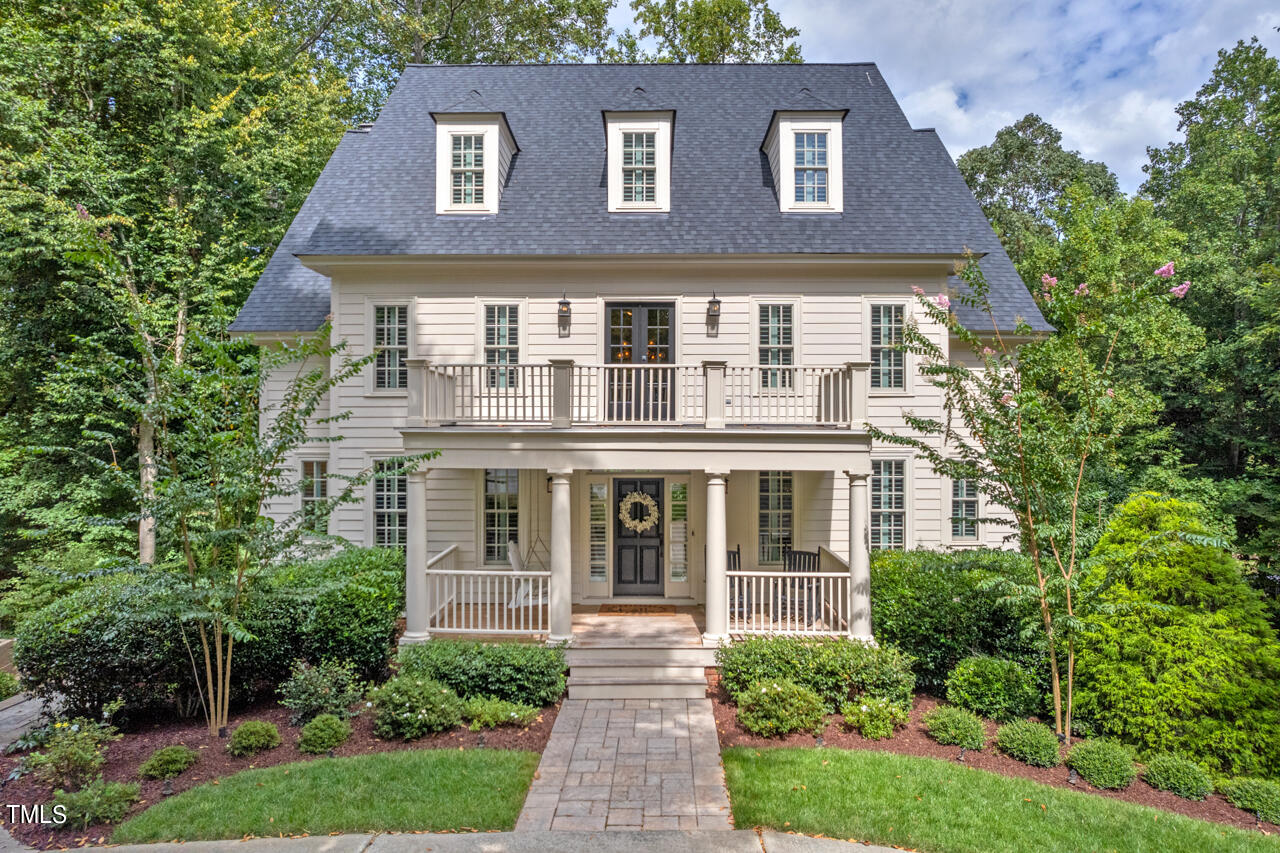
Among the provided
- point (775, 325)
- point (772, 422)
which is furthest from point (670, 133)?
point (772, 422)

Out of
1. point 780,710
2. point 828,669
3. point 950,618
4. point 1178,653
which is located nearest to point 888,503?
point 950,618

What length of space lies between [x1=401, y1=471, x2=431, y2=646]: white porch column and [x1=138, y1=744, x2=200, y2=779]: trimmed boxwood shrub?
2.69 m

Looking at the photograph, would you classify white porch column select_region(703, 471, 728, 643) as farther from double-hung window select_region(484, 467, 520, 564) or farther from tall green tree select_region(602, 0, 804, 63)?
tall green tree select_region(602, 0, 804, 63)

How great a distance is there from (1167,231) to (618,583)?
16.8 m

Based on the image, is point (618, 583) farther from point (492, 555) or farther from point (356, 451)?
point (356, 451)

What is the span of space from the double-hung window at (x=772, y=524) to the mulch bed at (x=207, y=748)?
4.95 meters

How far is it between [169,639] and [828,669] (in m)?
8.27

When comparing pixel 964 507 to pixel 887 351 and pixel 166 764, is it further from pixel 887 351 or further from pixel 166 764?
pixel 166 764

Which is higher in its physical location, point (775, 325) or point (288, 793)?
point (775, 325)

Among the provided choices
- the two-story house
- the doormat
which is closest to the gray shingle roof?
the two-story house

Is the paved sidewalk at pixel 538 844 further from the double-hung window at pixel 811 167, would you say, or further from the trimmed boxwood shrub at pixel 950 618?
the double-hung window at pixel 811 167

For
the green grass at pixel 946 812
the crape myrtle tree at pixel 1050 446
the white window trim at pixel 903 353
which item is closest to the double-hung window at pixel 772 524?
the white window trim at pixel 903 353

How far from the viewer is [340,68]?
2081cm

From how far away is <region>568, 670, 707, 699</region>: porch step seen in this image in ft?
25.8
